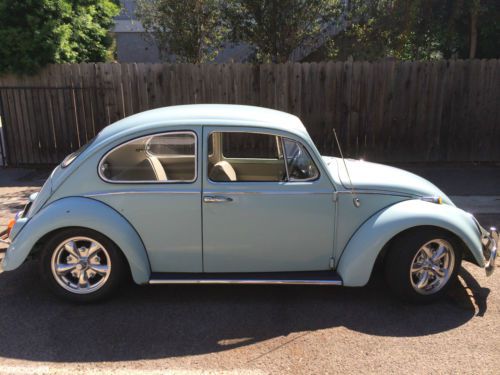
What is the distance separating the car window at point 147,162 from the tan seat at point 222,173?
0.18 metres

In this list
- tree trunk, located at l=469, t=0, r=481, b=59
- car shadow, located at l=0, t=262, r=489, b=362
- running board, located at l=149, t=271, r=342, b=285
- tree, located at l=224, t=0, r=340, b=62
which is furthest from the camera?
tree trunk, located at l=469, t=0, r=481, b=59

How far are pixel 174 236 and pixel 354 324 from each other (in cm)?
168

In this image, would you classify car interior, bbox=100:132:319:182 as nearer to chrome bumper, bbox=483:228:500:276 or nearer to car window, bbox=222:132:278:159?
car window, bbox=222:132:278:159

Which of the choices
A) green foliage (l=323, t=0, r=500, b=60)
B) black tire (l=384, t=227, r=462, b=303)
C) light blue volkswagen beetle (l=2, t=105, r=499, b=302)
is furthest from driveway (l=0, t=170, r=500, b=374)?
green foliage (l=323, t=0, r=500, b=60)

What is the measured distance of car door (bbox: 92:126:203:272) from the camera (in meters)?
3.96

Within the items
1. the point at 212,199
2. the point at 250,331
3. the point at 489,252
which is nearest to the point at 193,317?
the point at 250,331

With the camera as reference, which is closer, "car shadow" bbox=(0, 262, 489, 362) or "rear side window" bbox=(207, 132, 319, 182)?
"car shadow" bbox=(0, 262, 489, 362)

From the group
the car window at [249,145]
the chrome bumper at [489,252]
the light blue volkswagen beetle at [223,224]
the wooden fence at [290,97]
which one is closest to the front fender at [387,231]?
the light blue volkswagen beetle at [223,224]

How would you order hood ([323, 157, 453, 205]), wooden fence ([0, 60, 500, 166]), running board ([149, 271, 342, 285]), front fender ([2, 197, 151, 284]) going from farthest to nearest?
wooden fence ([0, 60, 500, 166]) < hood ([323, 157, 453, 205]) < running board ([149, 271, 342, 285]) < front fender ([2, 197, 151, 284])

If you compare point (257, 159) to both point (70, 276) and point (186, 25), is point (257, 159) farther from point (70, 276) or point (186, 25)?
point (186, 25)

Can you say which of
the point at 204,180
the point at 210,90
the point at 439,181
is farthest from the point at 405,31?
the point at 204,180

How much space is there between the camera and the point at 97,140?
4.22 m

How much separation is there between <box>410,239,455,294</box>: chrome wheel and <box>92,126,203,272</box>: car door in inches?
→ 75.0

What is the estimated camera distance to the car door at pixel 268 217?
13.0 ft
